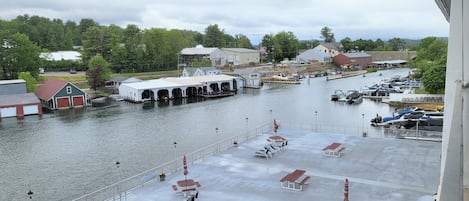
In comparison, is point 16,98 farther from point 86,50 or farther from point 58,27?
point 58,27

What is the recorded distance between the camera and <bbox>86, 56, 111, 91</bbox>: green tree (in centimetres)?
3781

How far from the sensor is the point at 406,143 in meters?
14.5

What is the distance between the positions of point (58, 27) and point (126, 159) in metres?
57.1

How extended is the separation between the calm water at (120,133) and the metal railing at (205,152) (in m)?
0.67

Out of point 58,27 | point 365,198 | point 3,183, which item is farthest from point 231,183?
point 58,27

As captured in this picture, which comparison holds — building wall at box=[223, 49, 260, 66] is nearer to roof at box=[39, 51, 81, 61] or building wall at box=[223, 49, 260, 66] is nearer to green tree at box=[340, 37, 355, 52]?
roof at box=[39, 51, 81, 61]

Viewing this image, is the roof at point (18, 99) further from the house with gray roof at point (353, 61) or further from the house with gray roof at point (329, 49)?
the house with gray roof at point (329, 49)

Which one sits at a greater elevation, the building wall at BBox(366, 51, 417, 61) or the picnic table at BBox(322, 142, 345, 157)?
the building wall at BBox(366, 51, 417, 61)

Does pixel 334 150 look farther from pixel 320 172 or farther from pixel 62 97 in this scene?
pixel 62 97

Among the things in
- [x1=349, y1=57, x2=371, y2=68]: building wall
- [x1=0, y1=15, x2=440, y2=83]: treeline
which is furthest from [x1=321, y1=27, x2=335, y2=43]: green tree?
[x1=349, y1=57, x2=371, y2=68]: building wall

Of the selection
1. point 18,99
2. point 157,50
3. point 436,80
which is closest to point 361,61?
point 157,50

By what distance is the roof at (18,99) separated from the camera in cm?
2750

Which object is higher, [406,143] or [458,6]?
[458,6]

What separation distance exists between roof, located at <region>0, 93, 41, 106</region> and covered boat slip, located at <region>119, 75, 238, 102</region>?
25.1 ft
